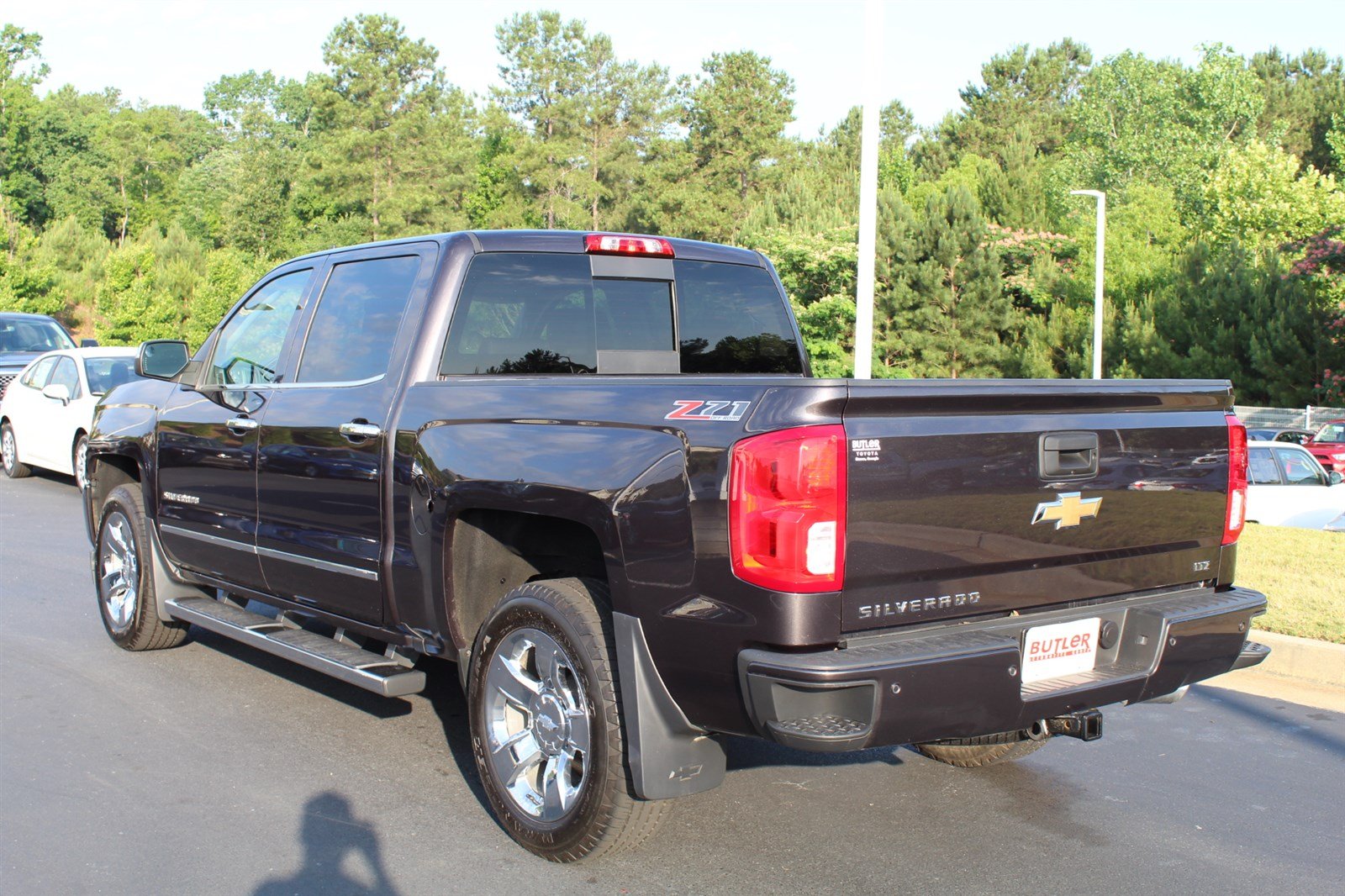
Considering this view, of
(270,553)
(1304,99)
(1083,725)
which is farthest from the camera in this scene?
(1304,99)

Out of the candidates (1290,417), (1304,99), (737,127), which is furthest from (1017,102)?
(1290,417)

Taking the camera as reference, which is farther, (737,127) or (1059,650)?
(737,127)

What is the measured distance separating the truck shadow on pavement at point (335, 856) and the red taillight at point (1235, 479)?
3119mm

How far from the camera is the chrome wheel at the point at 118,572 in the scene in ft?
21.8

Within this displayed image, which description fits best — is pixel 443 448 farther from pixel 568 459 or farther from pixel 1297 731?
pixel 1297 731

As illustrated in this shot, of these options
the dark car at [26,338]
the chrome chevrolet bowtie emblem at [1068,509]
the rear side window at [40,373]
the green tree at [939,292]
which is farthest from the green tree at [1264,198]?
the chrome chevrolet bowtie emblem at [1068,509]

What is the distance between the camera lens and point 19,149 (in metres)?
83.9

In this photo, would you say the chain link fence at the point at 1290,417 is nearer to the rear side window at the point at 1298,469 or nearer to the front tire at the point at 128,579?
the rear side window at the point at 1298,469

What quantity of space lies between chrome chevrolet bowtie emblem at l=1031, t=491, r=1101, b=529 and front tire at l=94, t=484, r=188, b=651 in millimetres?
4655

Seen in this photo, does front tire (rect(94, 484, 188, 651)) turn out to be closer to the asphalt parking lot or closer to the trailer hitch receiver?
the asphalt parking lot

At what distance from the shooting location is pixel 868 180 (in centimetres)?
1129

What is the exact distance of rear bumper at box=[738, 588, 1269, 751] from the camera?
11.0 feet

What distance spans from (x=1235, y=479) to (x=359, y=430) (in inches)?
128

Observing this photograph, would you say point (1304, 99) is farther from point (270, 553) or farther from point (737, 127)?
point (270, 553)
